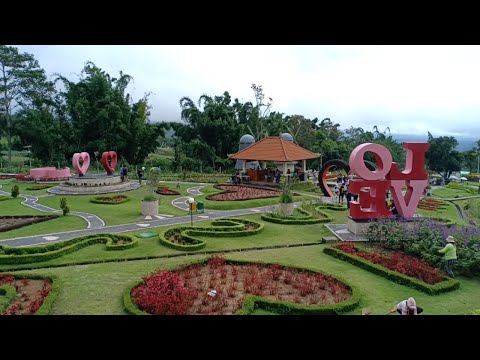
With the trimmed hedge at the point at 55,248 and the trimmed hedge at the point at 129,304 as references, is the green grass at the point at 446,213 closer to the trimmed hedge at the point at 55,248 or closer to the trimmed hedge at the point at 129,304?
the trimmed hedge at the point at 55,248

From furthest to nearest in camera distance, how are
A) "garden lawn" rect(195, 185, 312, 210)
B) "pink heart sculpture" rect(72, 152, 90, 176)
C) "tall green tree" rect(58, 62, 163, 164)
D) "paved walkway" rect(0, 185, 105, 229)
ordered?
"tall green tree" rect(58, 62, 163, 164), "pink heart sculpture" rect(72, 152, 90, 176), "garden lawn" rect(195, 185, 312, 210), "paved walkway" rect(0, 185, 105, 229)

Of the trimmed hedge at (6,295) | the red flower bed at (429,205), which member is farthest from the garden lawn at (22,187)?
the red flower bed at (429,205)

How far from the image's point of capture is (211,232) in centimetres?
1897

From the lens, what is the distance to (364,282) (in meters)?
13.4

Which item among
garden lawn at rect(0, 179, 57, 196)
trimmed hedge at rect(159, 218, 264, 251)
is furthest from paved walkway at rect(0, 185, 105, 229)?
trimmed hedge at rect(159, 218, 264, 251)

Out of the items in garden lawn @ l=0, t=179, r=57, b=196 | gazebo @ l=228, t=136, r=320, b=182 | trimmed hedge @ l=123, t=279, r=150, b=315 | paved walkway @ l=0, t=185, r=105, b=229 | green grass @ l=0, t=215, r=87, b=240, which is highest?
gazebo @ l=228, t=136, r=320, b=182

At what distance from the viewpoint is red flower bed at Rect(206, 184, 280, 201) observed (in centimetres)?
2902

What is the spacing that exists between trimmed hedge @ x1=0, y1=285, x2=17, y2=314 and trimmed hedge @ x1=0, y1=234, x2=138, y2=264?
109 inches

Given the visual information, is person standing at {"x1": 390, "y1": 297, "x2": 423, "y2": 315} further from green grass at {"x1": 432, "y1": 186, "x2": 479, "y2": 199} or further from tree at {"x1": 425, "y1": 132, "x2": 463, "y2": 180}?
tree at {"x1": 425, "y1": 132, "x2": 463, "y2": 180}

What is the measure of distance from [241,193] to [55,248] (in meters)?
17.3

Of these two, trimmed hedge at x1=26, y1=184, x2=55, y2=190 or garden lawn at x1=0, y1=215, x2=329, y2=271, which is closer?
garden lawn at x1=0, y1=215, x2=329, y2=271

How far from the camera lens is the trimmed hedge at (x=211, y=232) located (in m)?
16.9

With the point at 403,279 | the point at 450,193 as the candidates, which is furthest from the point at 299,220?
the point at 450,193
